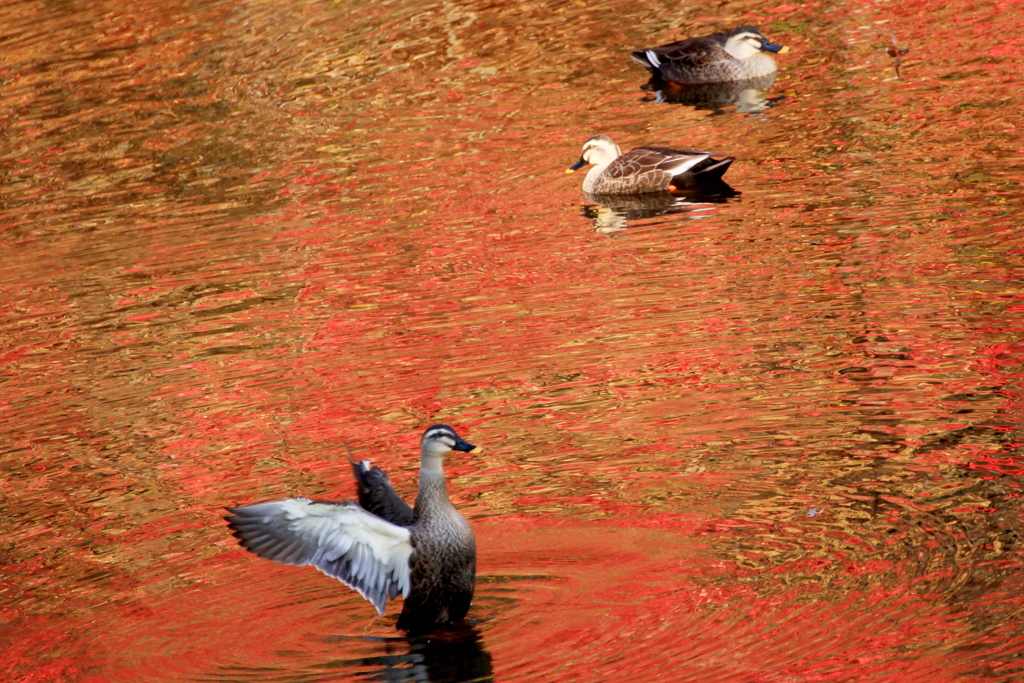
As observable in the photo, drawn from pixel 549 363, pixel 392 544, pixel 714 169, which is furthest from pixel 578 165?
pixel 392 544

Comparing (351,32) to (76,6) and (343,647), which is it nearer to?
(76,6)

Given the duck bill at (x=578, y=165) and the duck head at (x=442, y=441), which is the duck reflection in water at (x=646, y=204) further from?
the duck head at (x=442, y=441)

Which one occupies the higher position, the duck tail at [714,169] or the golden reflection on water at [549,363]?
the golden reflection on water at [549,363]

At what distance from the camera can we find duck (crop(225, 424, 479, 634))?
6.38 meters

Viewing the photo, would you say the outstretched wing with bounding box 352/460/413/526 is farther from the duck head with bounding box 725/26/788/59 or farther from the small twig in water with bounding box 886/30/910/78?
the duck head with bounding box 725/26/788/59

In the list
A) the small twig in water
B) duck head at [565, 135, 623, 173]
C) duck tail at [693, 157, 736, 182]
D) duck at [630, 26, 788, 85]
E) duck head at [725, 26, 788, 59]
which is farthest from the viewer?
duck at [630, 26, 788, 85]

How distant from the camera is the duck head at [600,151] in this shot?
42.0 feet

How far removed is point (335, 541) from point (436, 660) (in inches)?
27.1

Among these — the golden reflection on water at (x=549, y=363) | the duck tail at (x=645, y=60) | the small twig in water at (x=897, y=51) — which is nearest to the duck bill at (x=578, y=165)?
the golden reflection on water at (x=549, y=363)

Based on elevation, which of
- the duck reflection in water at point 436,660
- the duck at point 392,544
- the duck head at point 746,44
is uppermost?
the duck at point 392,544

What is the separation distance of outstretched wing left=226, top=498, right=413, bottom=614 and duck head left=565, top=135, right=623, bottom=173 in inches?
268

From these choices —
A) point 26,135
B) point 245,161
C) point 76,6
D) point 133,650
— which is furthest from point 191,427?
point 76,6

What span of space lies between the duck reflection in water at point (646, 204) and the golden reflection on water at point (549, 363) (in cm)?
6

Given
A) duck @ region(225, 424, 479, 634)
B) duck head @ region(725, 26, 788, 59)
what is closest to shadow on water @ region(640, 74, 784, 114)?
duck head @ region(725, 26, 788, 59)
